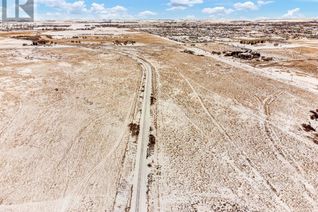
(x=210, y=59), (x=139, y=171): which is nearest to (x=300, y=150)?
(x=139, y=171)

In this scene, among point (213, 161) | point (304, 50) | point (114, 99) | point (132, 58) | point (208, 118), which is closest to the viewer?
point (213, 161)

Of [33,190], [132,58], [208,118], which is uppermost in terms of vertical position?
[132,58]

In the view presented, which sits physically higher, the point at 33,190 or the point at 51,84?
the point at 51,84

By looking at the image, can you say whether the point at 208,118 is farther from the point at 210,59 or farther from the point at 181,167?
the point at 210,59

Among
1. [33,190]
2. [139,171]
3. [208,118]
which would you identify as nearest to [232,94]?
[208,118]

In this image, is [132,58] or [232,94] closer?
[232,94]

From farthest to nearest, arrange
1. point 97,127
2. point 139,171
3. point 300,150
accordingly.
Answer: point 97,127 < point 300,150 < point 139,171

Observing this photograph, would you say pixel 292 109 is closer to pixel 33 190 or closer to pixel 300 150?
pixel 300 150
